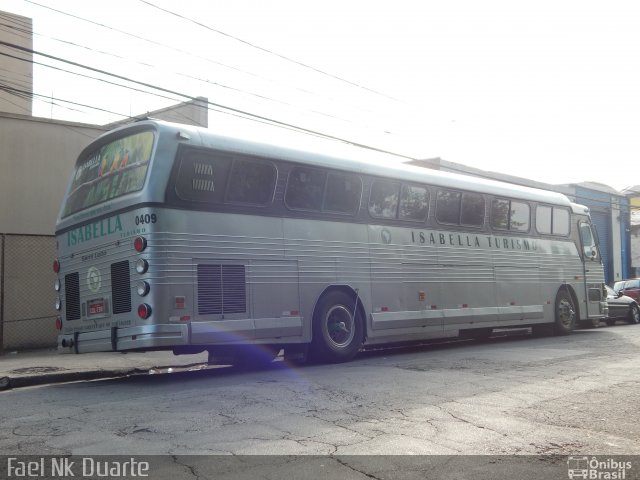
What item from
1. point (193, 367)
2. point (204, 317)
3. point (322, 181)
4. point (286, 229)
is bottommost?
point (193, 367)

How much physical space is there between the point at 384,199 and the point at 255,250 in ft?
10.7

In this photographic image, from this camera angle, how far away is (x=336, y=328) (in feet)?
35.4

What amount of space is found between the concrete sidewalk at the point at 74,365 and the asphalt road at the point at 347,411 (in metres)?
0.64

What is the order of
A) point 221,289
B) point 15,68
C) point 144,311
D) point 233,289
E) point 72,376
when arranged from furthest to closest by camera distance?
point 15,68 → point 72,376 → point 233,289 → point 221,289 → point 144,311

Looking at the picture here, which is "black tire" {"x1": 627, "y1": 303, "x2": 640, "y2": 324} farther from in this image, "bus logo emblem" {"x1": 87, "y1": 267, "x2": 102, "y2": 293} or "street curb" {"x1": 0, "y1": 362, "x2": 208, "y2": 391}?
"bus logo emblem" {"x1": 87, "y1": 267, "x2": 102, "y2": 293}

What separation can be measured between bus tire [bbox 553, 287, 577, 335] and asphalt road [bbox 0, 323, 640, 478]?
6.04 metres

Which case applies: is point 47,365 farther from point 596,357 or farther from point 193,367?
point 596,357

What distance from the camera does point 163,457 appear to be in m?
5.00

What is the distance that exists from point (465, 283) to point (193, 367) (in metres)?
5.80

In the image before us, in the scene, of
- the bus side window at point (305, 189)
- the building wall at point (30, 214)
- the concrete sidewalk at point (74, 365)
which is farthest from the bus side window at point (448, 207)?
the concrete sidewalk at point (74, 365)

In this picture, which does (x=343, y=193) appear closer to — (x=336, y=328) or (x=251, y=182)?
(x=251, y=182)

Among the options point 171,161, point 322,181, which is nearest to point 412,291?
point 322,181

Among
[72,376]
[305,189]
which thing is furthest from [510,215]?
[72,376]

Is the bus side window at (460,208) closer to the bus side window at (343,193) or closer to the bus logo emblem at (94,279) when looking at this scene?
the bus side window at (343,193)
